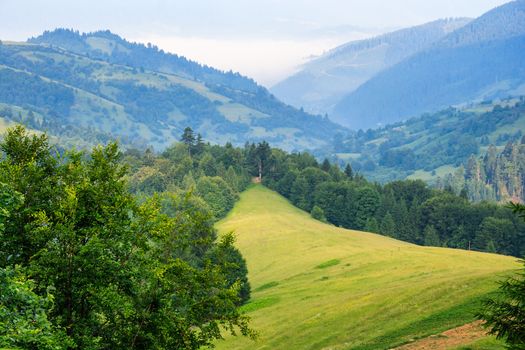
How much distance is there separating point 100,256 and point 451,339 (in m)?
20.4

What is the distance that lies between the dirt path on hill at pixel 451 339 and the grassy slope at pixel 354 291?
3.40 ft

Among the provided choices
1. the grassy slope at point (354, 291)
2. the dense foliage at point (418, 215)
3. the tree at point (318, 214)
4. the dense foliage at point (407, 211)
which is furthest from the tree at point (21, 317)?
the tree at point (318, 214)

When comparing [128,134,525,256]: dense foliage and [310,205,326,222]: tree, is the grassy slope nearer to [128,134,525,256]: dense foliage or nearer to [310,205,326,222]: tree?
[128,134,525,256]: dense foliage

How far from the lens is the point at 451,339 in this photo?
3400 centimetres

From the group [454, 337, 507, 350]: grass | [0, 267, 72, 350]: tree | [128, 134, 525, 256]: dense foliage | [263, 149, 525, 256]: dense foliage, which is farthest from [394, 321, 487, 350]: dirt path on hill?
[128, 134, 525, 256]: dense foliage

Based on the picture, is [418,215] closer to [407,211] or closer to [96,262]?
[407,211]

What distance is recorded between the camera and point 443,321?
3812cm

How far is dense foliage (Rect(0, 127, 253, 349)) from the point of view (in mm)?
25891

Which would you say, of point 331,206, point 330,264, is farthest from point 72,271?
point 331,206

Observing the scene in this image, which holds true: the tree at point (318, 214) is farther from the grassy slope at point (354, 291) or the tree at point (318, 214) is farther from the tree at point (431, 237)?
the grassy slope at point (354, 291)

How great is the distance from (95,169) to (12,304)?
10.1 metres

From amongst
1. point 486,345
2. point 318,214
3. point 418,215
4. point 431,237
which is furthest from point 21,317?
point 418,215

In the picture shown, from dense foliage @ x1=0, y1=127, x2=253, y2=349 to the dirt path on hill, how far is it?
1086cm

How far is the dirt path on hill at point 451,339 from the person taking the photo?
108 ft
